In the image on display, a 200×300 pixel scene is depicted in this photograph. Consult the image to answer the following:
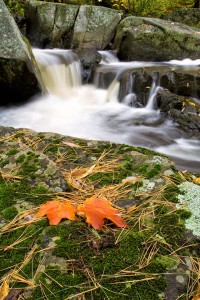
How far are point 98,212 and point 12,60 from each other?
488 centimetres

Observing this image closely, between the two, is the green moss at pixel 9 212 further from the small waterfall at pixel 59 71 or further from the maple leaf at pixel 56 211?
the small waterfall at pixel 59 71

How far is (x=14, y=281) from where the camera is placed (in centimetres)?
123

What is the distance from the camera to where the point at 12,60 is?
5.64m

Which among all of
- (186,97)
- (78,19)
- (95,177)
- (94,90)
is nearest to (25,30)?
(78,19)

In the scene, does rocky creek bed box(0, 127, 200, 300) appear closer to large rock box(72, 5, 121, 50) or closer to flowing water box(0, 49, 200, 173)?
flowing water box(0, 49, 200, 173)

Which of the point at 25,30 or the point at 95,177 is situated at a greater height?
the point at 25,30

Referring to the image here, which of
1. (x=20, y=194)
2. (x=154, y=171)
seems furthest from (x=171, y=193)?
(x=20, y=194)

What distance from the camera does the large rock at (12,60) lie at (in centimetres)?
566

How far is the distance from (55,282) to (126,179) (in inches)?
34.3

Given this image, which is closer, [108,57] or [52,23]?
[108,57]

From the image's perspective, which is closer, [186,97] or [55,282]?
[55,282]

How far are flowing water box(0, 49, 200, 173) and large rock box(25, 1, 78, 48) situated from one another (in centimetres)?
138

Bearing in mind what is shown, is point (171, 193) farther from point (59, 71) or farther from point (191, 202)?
point (59, 71)

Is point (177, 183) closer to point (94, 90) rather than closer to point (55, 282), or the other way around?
point (55, 282)
